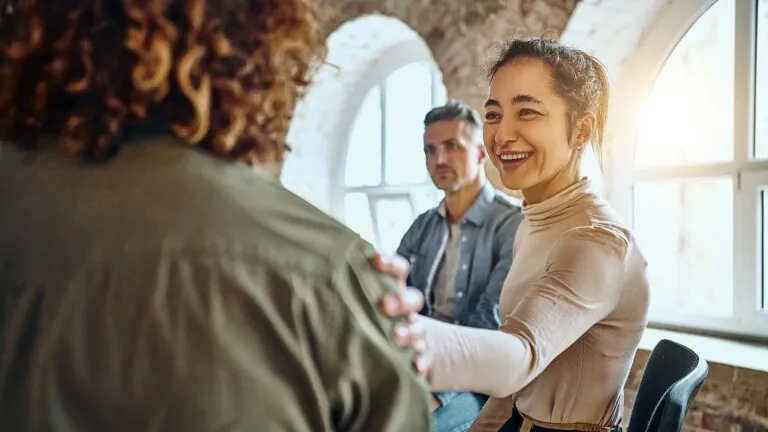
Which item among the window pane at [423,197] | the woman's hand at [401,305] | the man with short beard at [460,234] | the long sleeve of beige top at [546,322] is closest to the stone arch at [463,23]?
the man with short beard at [460,234]

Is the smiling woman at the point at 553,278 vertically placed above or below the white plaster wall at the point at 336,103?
below

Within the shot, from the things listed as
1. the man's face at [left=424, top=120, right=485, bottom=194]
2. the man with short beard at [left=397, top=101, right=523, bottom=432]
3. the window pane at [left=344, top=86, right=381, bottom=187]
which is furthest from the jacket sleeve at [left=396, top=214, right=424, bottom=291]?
the window pane at [left=344, top=86, right=381, bottom=187]

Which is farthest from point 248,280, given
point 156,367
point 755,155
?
point 755,155

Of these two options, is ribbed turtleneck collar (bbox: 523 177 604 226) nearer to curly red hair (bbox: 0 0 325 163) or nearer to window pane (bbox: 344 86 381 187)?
curly red hair (bbox: 0 0 325 163)

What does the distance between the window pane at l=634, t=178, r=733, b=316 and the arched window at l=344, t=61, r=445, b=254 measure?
3.89 feet

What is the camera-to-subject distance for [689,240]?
7.52ft

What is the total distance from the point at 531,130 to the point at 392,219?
2582mm

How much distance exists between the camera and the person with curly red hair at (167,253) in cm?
Answer: 56

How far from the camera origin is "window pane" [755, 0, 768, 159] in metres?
2.09

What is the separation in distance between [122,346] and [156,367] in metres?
0.03

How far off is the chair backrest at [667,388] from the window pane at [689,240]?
36.3 inches

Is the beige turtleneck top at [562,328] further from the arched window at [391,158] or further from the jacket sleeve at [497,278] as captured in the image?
the arched window at [391,158]

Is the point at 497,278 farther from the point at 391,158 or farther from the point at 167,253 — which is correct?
the point at 391,158

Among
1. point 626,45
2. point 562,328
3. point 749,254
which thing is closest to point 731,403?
point 749,254
